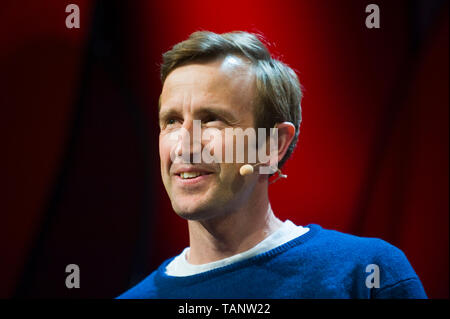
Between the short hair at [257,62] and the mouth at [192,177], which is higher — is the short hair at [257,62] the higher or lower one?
the higher one

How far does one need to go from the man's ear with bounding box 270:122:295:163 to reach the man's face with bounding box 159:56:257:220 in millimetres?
102

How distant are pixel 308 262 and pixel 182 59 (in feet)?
2.15

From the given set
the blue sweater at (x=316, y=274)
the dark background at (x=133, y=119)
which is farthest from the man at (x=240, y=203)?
the dark background at (x=133, y=119)

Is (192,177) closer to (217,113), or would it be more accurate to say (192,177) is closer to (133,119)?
(217,113)

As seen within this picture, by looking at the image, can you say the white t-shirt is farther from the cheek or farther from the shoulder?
the cheek

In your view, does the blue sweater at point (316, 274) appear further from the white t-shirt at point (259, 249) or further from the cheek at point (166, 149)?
the cheek at point (166, 149)

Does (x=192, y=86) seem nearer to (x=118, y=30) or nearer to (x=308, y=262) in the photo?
(x=118, y=30)

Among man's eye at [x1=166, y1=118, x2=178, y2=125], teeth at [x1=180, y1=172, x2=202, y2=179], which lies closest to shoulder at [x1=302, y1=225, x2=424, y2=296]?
teeth at [x1=180, y1=172, x2=202, y2=179]

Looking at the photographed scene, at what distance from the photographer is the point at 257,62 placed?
54.4 inches

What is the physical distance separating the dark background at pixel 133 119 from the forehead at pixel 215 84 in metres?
0.28

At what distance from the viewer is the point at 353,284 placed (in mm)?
1267

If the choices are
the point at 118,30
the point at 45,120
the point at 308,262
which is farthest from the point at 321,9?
the point at 45,120

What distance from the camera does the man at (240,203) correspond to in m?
1.28

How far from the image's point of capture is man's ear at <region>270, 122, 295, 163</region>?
1392mm
